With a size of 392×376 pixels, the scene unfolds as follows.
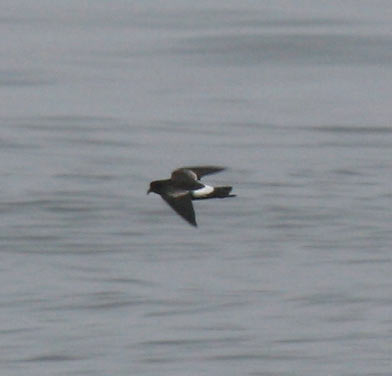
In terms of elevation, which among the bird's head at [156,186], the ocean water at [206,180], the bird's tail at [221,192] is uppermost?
the bird's head at [156,186]

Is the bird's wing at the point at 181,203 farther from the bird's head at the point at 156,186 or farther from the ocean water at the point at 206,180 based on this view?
the ocean water at the point at 206,180

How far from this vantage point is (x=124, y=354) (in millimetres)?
8445

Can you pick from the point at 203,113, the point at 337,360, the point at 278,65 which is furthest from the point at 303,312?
the point at 278,65

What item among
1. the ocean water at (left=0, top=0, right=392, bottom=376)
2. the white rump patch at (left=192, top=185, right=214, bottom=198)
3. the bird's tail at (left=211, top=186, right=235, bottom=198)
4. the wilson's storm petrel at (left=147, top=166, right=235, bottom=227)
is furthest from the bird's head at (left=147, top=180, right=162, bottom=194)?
the ocean water at (left=0, top=0, right=392, bottom=376)

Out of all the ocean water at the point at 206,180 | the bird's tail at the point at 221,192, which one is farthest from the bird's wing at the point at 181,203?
the ocean water at the point at 206,180

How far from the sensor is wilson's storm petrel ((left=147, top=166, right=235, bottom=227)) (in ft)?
25.4

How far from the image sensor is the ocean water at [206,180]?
869 cm

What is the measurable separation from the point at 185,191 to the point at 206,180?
4.76 meters

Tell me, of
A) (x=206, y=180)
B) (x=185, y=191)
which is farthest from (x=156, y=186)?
(x=206, y=180)

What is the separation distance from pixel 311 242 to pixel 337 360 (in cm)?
235

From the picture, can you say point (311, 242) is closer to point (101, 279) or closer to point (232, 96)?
point (101, 279)

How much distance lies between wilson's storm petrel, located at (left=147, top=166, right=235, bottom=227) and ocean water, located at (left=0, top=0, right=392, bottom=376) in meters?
0.80

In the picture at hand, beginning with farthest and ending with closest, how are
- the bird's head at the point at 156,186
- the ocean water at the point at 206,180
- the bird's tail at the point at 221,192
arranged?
the ocean water at the point at 206,180, the bird's head at the point at 156,186, the bird's tail at the point at 221,192

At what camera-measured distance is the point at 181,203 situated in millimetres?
7816
